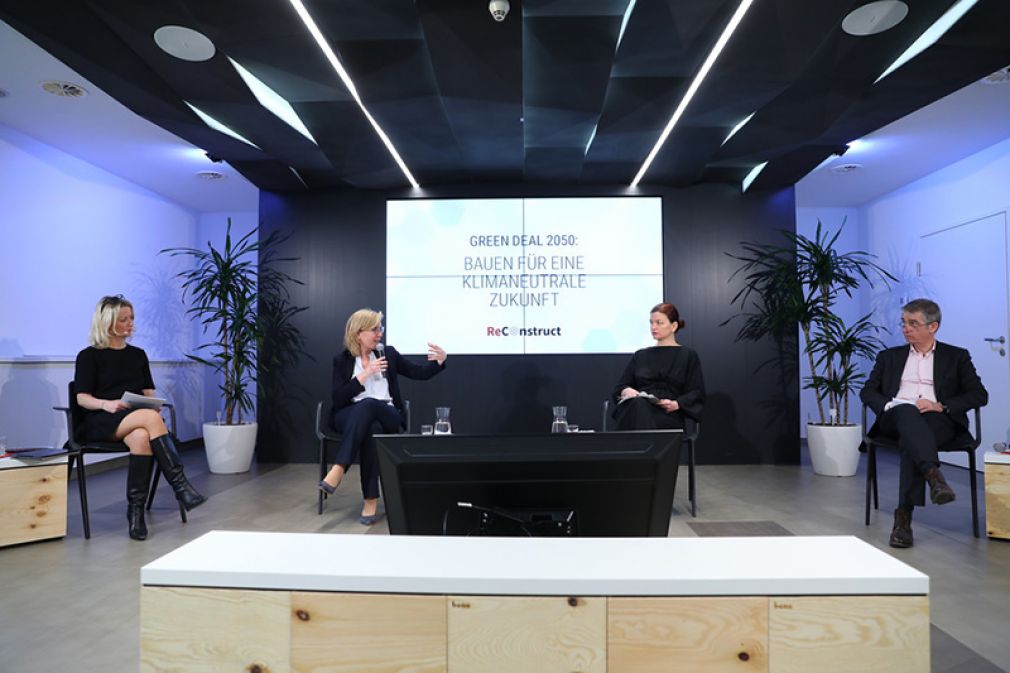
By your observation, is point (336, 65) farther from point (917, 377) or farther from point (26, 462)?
point (917, 377)

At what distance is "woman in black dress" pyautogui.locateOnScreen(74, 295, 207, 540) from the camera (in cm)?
354

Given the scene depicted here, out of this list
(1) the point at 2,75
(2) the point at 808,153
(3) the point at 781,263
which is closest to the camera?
Answer: (1) the point at 2,75

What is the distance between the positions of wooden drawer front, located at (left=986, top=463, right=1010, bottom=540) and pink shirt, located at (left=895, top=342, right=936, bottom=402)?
0.46 meters

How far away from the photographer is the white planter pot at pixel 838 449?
519cm

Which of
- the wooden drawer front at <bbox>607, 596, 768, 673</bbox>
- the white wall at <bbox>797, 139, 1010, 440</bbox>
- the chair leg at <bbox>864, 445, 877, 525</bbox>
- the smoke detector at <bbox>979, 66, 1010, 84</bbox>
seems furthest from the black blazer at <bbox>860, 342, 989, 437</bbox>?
the wooden drawer front at <bbox>607, 596, 768, 673</bbox>

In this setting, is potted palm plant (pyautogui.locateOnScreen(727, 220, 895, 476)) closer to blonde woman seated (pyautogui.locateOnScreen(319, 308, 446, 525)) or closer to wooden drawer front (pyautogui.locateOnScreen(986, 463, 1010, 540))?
wooden drawer front (pyautogui.locateOnScreen(986, 463, 1010, 540))

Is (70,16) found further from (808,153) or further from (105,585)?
(808,153)

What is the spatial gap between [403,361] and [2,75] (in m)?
3.07

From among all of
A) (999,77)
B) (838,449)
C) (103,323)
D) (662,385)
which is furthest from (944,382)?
(103,323)

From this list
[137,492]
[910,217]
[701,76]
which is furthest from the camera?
[910,217]

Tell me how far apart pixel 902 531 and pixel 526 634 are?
320cm

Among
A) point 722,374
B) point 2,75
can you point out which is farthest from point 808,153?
point 2,75

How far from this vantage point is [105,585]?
2699 millimetres

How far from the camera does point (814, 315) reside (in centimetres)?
545
